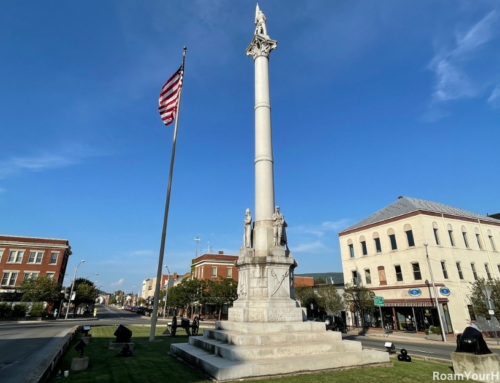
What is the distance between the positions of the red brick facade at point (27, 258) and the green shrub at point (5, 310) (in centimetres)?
745

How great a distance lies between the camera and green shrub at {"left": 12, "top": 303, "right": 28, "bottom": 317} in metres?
45.2

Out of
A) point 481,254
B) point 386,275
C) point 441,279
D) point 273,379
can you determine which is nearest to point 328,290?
point 386,275

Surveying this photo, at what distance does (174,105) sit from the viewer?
20.9 metres

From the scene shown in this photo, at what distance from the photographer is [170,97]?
69.5 ft

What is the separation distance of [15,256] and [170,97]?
167 feet

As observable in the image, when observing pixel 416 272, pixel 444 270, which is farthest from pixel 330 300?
pixel 444 270

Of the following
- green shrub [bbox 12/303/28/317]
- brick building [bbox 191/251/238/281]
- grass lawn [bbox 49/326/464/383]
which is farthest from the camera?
brick building [bbox 191/251/238/281]

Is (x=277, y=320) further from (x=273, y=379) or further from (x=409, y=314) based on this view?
(x=409, y=314)

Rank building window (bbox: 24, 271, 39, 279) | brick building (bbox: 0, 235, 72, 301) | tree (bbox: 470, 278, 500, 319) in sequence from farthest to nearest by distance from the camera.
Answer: building window (bbox: 24, 271, 39, 279) < brick building (bbox: 0, 235, 72, 301) < tree (bbox: 470, 278, 500, 319)

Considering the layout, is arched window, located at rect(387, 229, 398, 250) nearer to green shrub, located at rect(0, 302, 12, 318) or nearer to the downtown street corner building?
the downtown street corner building

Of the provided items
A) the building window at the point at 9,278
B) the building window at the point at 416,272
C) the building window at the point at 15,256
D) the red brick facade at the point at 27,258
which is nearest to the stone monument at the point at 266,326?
the building window at the point at 416,272

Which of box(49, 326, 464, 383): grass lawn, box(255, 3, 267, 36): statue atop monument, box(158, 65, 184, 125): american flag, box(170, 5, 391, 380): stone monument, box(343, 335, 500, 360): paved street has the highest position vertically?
box(255, 3, 267, 36): statue atop monument

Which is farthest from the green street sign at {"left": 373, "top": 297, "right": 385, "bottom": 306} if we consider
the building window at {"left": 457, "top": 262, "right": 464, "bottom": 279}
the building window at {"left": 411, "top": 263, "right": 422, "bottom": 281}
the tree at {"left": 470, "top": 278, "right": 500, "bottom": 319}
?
the building window at {"left": 457, "top": 262, "right": 464, "bottom": 279}

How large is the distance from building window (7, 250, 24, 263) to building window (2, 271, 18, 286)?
204cm
